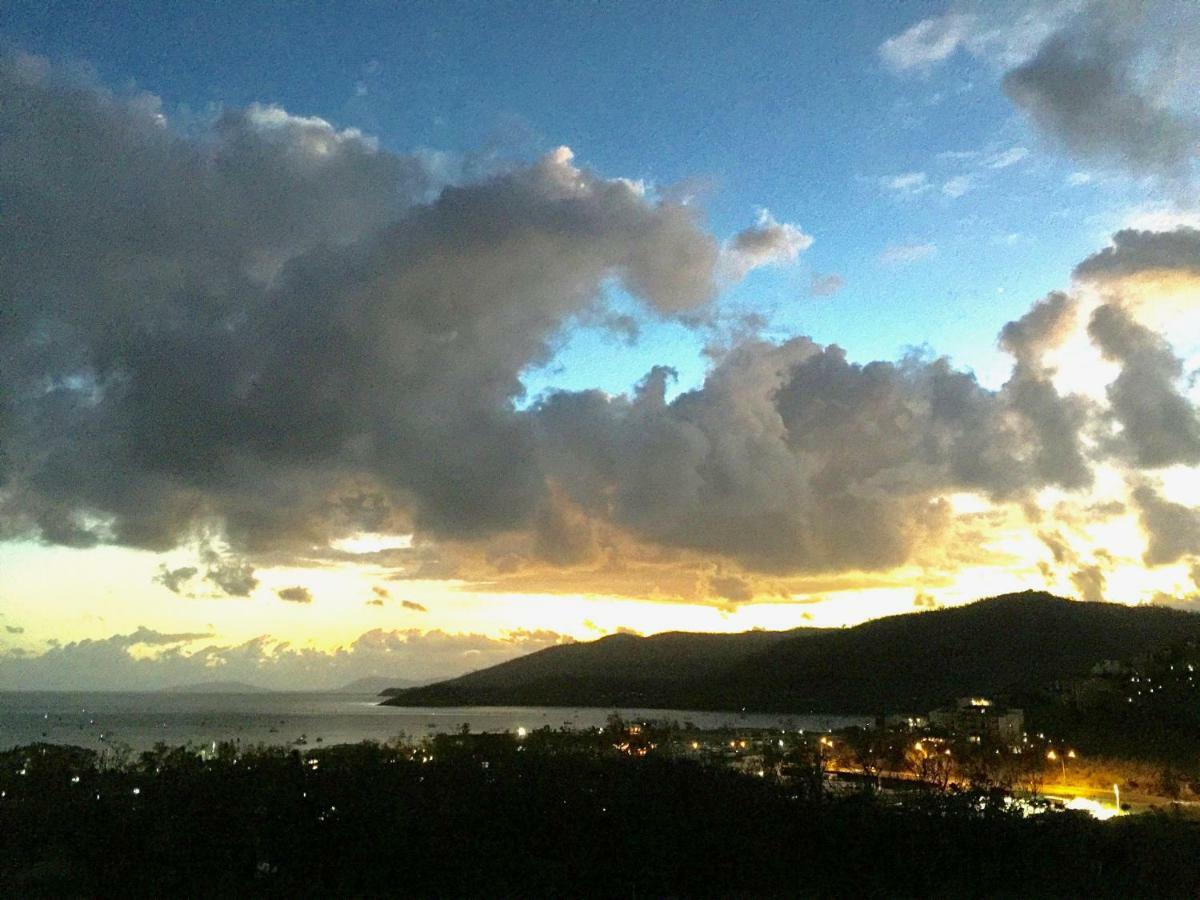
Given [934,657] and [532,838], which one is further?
[934,657]

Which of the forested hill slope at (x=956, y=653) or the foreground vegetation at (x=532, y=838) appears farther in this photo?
the forested hill slope at (x=956, y=653)

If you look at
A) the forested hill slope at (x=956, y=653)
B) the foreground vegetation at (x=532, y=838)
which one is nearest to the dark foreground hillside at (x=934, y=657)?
the forested hill slope at (x=956, y=653)

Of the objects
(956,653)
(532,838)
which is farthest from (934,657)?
(532,838)

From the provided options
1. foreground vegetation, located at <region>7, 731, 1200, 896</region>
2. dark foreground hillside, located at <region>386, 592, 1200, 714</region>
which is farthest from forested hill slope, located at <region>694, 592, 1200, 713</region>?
foreground vegetation, located at <region>7, 731, 1200, 896</region>

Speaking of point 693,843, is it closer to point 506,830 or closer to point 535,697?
point 506,830

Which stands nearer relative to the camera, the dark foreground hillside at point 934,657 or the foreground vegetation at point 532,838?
the foreground vegetation at point 532,838

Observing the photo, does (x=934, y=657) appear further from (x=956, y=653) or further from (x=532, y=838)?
(x=532, y=838)

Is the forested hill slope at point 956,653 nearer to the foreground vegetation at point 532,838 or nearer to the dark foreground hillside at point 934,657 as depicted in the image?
the dark foreground hillside at point 934,657

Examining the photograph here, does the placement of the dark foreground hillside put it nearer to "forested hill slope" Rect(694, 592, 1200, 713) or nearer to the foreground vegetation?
"forested hill slope" Rect(694, 592, 1200, 713)
